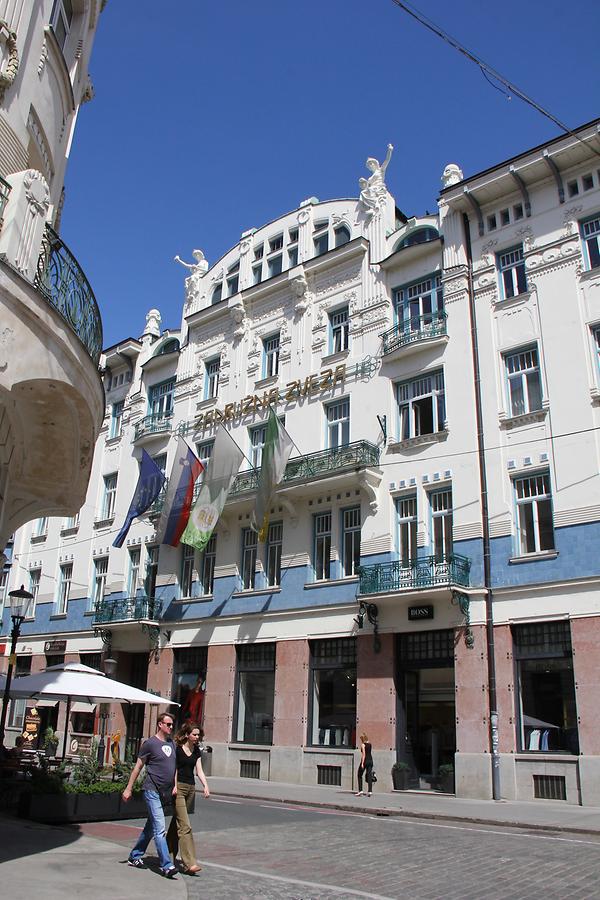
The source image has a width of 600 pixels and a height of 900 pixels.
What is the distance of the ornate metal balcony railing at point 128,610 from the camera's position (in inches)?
1286

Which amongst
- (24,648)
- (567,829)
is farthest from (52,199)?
(24,648)

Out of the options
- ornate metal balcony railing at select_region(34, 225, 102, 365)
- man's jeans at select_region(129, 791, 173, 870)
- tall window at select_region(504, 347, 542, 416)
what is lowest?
man's jeans at select_region(129, 791, 173, 870)

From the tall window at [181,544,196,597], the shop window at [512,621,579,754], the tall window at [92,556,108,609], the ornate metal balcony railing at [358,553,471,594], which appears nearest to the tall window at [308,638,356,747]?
the ornate metal balcony railing at [358,553,471,594]

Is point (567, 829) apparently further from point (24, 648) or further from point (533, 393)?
point (24, 648)

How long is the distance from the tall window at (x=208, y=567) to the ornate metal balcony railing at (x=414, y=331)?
10948mm

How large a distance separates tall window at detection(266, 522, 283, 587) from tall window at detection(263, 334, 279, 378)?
690 centimetres

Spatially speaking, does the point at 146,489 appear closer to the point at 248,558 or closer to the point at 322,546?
the point at 248,558

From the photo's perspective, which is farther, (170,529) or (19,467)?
(170,529)

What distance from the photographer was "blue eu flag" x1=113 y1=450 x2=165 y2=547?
3111cm

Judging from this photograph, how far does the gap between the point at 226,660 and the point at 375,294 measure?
1527 cm

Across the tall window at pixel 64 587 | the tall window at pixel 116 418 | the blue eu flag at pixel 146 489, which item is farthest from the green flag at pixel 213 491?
the tall window at pixel 64 587

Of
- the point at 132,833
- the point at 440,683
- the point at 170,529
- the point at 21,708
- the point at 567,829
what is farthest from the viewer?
the point at 21,708

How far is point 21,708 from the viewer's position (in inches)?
1524

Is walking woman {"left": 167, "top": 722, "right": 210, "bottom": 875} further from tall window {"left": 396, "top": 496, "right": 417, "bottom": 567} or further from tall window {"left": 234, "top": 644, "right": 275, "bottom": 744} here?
tall window {"left": 234, "top": 644, "right": 275, "bottom": 744}
